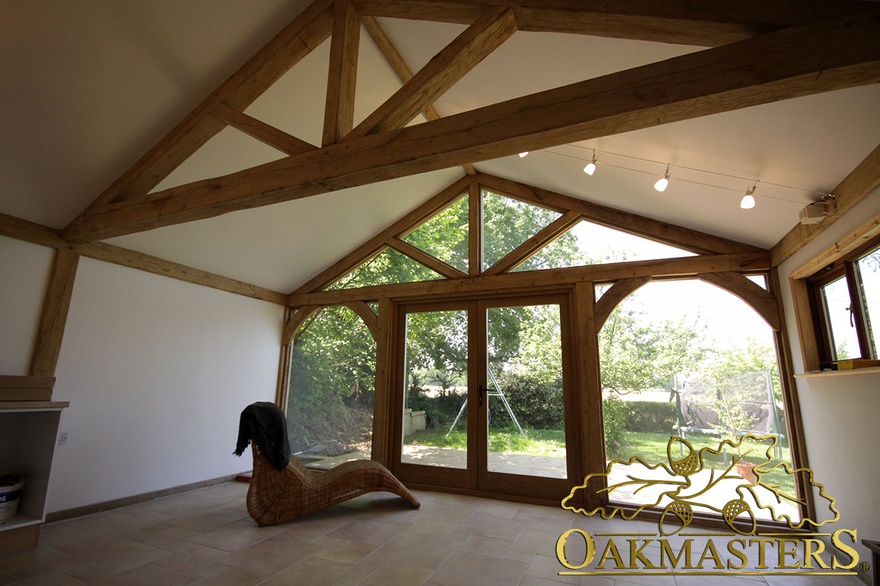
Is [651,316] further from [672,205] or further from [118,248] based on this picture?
[118,248]

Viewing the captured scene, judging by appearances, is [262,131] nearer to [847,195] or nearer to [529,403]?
[529,403]

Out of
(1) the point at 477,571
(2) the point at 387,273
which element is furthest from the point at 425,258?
(1) the point at 477,571

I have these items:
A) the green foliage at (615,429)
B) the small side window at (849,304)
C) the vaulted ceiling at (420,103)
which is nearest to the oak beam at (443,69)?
the vaulted ceiling at (420,103)

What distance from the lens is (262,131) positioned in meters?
3.07

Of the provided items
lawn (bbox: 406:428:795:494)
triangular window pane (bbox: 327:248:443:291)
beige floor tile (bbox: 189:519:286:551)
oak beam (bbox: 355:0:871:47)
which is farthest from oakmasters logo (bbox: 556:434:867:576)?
triangular window pane (bbox: 327:248:443:291)

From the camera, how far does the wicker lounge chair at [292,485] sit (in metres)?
3.67

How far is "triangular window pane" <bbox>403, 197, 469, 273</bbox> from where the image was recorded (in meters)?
5.36

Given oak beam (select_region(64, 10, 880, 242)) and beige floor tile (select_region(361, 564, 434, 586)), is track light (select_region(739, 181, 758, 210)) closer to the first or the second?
oak beam (select_region(64, 10, 880, 242))

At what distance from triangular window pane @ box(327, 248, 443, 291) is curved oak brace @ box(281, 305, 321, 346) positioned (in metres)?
0.41

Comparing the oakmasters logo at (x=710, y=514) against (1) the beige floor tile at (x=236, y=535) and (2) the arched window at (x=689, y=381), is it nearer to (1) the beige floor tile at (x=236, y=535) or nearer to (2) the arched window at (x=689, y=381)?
(2) the arched window at (x=689, y=381)

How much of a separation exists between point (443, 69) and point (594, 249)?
2.74m

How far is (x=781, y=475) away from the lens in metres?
3.72

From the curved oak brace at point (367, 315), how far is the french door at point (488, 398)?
1.00 ft

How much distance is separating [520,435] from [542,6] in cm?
387
